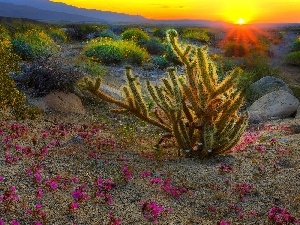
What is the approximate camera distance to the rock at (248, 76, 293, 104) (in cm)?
1590

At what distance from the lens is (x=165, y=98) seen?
8359 mm

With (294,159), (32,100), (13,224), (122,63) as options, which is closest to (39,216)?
(13,224)

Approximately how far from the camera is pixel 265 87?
1609cm

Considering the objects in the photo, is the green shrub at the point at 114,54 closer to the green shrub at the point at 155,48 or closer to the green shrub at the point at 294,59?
the green shrub at the point at 155,48

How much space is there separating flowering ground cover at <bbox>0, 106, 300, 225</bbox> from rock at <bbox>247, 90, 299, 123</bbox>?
3.13 meters

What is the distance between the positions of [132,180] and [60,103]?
17.4 ft

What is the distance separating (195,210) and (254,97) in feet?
33.2

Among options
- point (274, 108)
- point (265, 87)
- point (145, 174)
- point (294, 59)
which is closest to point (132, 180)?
point (145, 174)

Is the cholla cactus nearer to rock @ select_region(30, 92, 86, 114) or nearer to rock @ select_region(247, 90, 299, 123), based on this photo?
rock @ select_region(30, 92, 86, 114)

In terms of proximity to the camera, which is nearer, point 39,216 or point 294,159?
point 39,216

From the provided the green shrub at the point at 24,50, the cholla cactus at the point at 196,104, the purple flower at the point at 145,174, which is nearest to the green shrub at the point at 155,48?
the green shrub at the point at 24,50

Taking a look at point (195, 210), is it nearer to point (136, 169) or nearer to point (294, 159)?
point (136, 169)

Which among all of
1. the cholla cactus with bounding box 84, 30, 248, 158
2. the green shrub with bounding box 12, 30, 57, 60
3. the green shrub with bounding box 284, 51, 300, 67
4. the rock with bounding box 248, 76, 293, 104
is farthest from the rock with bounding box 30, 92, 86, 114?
the green shrub with bounding box 284, 51, 300, 67

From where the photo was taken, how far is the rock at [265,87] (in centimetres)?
1590
